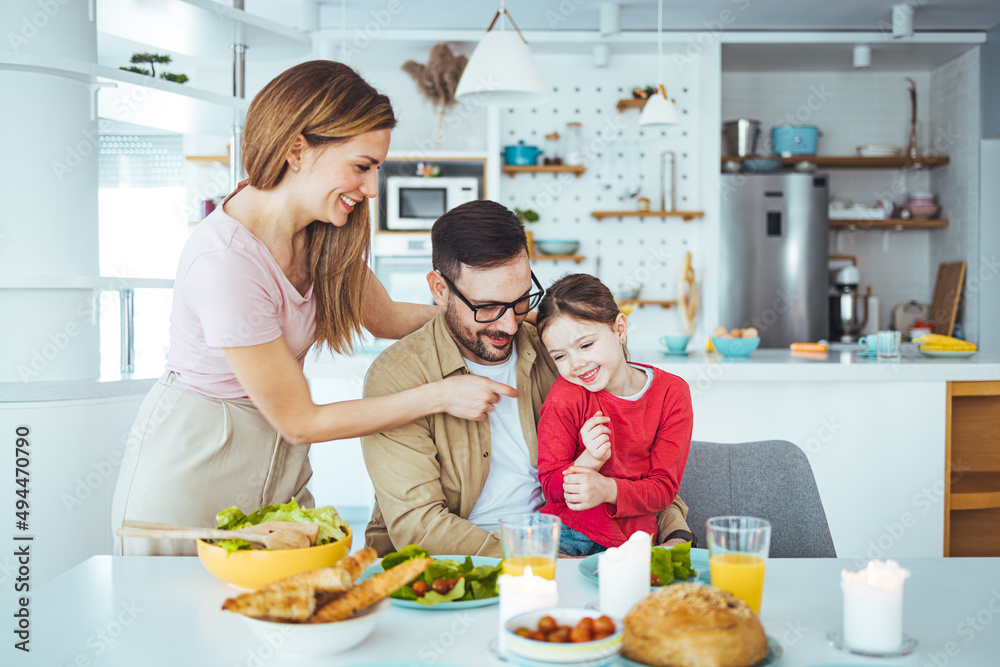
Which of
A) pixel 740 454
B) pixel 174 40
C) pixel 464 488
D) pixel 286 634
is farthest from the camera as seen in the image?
pixel 174 40

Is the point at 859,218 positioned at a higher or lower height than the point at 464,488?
higher

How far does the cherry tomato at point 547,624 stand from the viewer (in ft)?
2.80

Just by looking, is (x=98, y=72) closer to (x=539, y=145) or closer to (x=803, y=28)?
(x=539, y=145)

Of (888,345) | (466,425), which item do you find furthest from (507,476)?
(888,345)

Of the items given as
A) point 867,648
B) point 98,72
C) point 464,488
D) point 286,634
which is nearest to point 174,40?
point 98,72

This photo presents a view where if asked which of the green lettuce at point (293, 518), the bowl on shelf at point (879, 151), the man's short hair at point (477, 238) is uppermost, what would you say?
the bowl on shelf at point (879, 151)

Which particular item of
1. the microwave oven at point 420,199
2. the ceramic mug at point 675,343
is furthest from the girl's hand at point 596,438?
the microwave oven at point 420,199

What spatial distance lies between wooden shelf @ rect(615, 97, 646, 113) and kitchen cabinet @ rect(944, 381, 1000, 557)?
10.3 feet

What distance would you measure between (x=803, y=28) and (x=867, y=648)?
534 centimetres

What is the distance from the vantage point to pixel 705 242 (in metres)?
5.57

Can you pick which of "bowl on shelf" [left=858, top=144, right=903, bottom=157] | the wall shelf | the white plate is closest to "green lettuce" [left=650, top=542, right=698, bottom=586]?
the white plate

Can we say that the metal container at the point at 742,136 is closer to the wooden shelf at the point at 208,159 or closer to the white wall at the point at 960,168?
the white wall at the point at 960,168

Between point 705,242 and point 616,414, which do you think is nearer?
point 616,414

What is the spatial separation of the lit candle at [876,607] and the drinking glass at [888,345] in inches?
105
